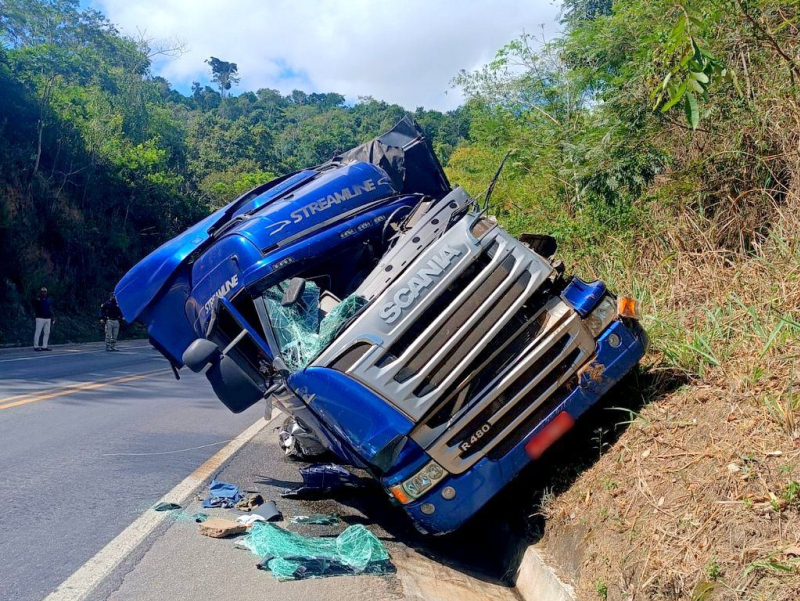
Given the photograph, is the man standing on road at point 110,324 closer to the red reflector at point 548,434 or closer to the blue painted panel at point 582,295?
the blue painted panel at point 582,295

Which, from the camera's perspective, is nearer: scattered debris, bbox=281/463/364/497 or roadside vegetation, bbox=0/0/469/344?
scattered debris, bbox=281/463/364/497

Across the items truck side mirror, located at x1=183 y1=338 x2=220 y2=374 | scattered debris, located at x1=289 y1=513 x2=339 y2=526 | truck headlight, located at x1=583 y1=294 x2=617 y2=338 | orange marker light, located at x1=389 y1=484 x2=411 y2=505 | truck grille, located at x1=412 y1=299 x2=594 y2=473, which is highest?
truck side mirror, located at x1=183 y1=338 x2=220 y2=374

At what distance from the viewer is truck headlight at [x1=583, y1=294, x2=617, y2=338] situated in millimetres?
5180

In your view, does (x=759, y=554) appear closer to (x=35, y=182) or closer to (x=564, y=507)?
(x=564, y=507)

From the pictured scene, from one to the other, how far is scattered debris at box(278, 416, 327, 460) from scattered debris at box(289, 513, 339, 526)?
1.67 metres

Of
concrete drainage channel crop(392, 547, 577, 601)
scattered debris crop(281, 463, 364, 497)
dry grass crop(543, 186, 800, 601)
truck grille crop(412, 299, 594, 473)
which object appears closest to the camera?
dry grass crop(543, 186, 800, 601)

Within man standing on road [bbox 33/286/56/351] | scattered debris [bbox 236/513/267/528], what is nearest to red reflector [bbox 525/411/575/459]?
scattered debris [bbox 236/513/267/528]

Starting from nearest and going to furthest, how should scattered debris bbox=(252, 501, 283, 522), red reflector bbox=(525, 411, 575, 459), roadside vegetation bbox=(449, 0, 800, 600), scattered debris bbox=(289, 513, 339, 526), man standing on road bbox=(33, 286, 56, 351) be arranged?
roadside vegetation bbox=(449, 0, 800, 600), red reflector bbox=(525, 411, 575, 459), scattered debris bbox=(252, 501, 283, 522), scattered debris bbox=(289, 513, 339, 526), man standing on road bbox=(33, 286, 56, 351)

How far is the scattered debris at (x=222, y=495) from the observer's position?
5766 mm

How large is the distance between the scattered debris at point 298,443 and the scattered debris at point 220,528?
2.19m

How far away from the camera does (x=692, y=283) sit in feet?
22.2

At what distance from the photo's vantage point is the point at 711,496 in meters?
3.88

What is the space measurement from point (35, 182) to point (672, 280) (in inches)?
1023

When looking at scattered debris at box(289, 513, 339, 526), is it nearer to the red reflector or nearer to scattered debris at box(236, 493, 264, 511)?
scattered debris at box(236, 493, 264, 511)
